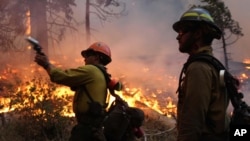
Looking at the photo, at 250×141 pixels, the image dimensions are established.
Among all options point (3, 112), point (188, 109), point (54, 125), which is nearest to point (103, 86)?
point (188, 109)

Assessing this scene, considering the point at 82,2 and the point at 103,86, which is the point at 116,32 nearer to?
the point at 82,2

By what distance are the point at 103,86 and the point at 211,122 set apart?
198 cm

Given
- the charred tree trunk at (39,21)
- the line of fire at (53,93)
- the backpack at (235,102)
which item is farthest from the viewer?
the charred tree trunk at (39,21)

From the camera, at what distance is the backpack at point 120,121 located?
4879 mm

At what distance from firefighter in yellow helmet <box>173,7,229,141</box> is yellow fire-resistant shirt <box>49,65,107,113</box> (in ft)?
5.45

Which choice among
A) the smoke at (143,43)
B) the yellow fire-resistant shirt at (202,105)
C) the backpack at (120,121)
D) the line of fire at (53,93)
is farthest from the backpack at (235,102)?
the smoke at (143,43)

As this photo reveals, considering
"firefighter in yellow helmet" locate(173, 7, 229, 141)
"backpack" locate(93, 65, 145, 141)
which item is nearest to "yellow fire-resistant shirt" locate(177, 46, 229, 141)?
"firefighter in yellow helmet" locate(173, 7, 229, 141)

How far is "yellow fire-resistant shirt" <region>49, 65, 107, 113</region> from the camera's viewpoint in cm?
449

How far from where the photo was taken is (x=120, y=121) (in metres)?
4.88

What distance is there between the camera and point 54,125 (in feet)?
25.7

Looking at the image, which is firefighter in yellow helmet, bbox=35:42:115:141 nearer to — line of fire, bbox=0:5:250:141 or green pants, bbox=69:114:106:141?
green pants, bbox=69:114:106:141

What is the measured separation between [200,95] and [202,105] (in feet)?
0.25

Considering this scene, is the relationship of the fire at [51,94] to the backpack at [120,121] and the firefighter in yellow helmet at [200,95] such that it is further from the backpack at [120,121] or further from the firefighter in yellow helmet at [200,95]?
the firefighter in yellow helmet at [200,95]

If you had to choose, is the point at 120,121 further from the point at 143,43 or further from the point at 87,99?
the point at 143,43
